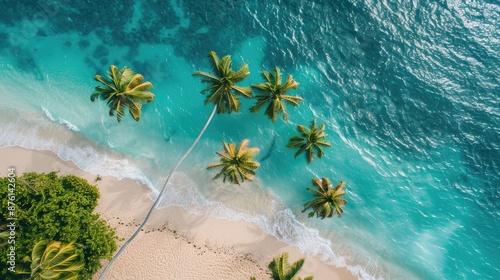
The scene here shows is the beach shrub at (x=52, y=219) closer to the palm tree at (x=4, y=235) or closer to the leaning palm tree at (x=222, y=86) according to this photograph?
the palm tree at (x=4, y=235)

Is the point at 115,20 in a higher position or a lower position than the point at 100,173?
higher

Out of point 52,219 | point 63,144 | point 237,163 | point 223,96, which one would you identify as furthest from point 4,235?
point 223,96

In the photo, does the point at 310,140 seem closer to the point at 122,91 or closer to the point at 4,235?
the point at 122,91

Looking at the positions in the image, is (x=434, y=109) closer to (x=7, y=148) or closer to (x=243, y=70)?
(x=243, y=70)

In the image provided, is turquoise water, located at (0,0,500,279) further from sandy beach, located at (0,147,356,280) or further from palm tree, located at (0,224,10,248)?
palm tree, located at (0,224,10,248)

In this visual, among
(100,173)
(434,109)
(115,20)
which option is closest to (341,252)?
(434,109)
